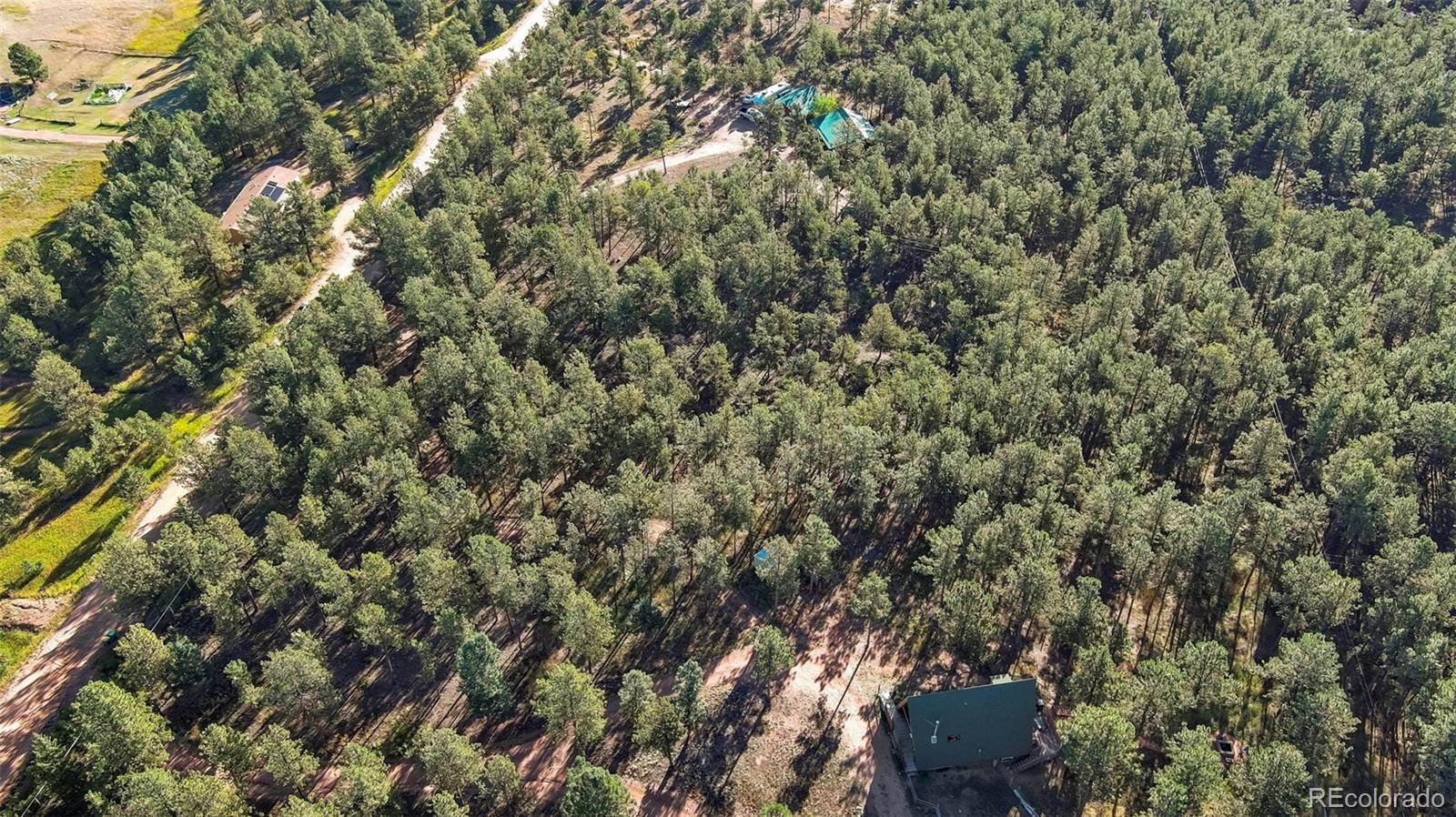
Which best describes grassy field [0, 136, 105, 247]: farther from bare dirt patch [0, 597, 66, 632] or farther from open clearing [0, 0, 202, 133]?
bare dirt patch [0, 597, 66, 632]

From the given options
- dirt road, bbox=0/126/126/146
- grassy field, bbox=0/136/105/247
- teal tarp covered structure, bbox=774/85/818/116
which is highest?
dirt road, bbox=0/126/126/146

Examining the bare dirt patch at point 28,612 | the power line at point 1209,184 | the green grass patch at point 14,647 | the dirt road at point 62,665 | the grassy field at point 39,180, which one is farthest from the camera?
the grassy field at point 39,180

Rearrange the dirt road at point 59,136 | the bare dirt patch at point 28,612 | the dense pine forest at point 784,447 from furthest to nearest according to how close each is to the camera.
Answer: the dirt road at point 59,136, the bare dirt patch at point 28,612, the dense pine forest at point 784,447

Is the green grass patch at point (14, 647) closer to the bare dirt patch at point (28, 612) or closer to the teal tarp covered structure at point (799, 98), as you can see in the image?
the bare dirt patch at point (28, 612)

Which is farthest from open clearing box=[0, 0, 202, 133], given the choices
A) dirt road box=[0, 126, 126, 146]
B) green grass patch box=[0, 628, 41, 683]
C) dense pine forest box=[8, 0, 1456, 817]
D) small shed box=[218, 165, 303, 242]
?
green grass patch box=[0, 628, 41, 683]

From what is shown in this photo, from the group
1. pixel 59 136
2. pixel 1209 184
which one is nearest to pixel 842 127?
pixel 1209 184

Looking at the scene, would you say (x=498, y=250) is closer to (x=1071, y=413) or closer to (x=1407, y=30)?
(x=1071, y=413)

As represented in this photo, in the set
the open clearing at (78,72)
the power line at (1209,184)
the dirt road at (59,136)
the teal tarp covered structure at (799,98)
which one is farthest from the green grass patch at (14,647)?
the teal tarp covered structure at (799,98)

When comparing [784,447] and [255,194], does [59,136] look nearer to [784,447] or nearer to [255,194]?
[255,194]
